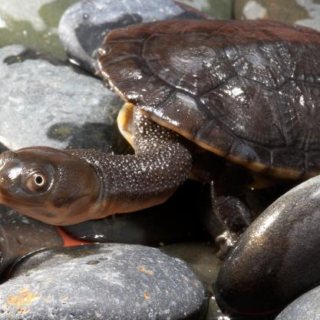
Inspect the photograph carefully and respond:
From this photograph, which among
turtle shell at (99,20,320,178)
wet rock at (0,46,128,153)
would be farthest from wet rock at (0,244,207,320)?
wet rock at (0,46,128,153)

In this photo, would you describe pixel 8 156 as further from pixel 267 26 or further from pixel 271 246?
pixel 267 26

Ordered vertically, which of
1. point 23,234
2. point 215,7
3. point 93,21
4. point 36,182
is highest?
point 36,182

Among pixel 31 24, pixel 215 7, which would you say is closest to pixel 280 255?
pixel 31 24

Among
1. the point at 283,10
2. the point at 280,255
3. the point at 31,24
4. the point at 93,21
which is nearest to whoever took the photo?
the point at 280,255

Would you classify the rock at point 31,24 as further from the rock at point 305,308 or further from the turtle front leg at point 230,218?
the rock at point 305,308

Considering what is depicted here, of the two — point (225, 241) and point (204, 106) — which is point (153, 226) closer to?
point (225, 241)

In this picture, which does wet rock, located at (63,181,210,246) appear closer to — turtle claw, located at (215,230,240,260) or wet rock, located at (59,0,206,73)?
turtle claw, located at (215,230,240,260)

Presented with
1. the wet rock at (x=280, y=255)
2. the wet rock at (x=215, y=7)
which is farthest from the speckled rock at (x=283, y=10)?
the wet rock at (x=280, y=255)
